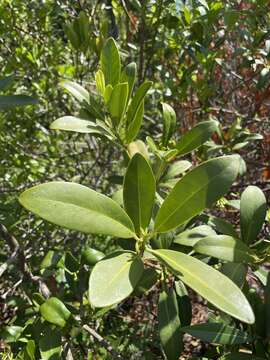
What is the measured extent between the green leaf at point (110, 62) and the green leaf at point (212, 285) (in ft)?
1.71

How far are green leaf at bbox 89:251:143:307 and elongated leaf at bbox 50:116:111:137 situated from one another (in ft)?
1.18

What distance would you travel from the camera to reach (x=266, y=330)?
0.97 metres

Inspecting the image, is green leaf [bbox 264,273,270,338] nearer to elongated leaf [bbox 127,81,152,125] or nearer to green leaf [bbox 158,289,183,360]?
green leaf [bbox 158,289,183,360]

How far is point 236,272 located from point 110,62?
1.94ft

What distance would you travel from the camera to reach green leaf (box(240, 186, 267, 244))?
0.97 m

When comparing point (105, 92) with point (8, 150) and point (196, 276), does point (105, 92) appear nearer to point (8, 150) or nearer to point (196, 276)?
point (196, 276)

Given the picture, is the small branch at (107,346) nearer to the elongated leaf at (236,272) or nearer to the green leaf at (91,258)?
the green leaf at (91,258)

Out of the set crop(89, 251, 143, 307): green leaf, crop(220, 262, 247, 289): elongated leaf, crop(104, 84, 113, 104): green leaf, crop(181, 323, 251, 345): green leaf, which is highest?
crop(104, 84, 113, 104): green leaf

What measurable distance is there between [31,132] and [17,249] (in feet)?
4.44

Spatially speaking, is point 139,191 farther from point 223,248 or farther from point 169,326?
point 169,326

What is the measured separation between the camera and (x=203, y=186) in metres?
0.78

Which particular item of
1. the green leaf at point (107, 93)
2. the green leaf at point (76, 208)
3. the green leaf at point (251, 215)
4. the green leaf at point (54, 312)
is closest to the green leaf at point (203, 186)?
the green leaf at point (76, 208)

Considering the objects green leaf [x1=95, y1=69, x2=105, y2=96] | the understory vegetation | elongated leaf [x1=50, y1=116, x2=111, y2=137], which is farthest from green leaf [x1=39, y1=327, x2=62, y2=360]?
green leaf [x1=95, y1=69, x2=105, y2=96]

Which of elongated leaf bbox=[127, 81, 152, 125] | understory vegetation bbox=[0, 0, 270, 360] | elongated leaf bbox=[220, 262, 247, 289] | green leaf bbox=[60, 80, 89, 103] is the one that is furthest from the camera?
green leaf bbox=[60, 80, 89, 103]
